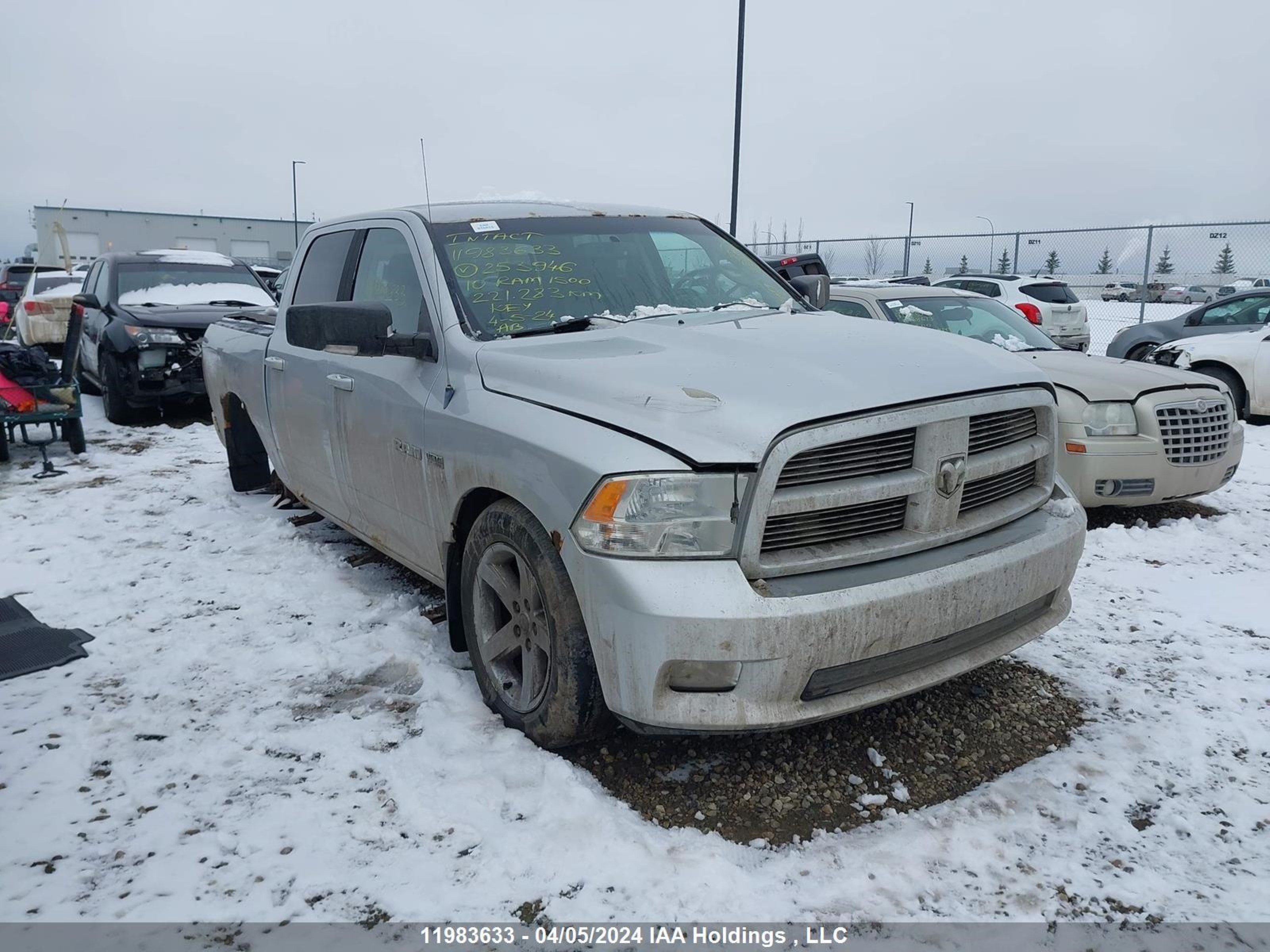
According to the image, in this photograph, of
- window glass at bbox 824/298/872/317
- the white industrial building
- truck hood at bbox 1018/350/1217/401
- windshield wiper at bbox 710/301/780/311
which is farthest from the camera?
the white industrial building

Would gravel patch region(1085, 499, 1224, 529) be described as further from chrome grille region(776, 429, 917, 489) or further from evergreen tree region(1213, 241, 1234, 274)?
→ evergreen tree region(1213, 241, 1234, 274)

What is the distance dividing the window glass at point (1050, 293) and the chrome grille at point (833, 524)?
1517 centimetres

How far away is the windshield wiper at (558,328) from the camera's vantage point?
3.47 metres

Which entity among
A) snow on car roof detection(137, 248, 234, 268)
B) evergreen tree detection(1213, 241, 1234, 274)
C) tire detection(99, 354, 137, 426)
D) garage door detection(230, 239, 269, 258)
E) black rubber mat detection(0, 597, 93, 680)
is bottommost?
black rubber mat detection(0, 597, 93, 680)

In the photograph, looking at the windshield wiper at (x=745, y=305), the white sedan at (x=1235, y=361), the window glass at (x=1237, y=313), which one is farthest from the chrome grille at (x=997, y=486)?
the window glass at (x=1237, y=313)

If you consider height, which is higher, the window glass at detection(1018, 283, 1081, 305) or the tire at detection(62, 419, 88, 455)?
the window glass at detection(1018, 283, 1081, 305)

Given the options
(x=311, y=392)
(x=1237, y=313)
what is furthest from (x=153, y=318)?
(x=1237, y=313)

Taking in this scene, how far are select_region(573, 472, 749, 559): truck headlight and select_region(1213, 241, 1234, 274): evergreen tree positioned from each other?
60.5 feet

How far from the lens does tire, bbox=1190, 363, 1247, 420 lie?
369 inches

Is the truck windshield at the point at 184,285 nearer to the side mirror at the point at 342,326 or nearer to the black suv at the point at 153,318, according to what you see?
the black suv at the point at 153,318

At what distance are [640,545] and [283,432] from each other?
3.31m

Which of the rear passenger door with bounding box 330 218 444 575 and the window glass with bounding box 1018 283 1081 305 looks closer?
the rear passenger door with bounding box 330 218 444 575

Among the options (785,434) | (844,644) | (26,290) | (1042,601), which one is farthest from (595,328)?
(26,290)

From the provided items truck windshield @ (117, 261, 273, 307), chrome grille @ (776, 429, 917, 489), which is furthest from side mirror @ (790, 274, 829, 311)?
truck windshield @ (117, 261, 273, 307)
